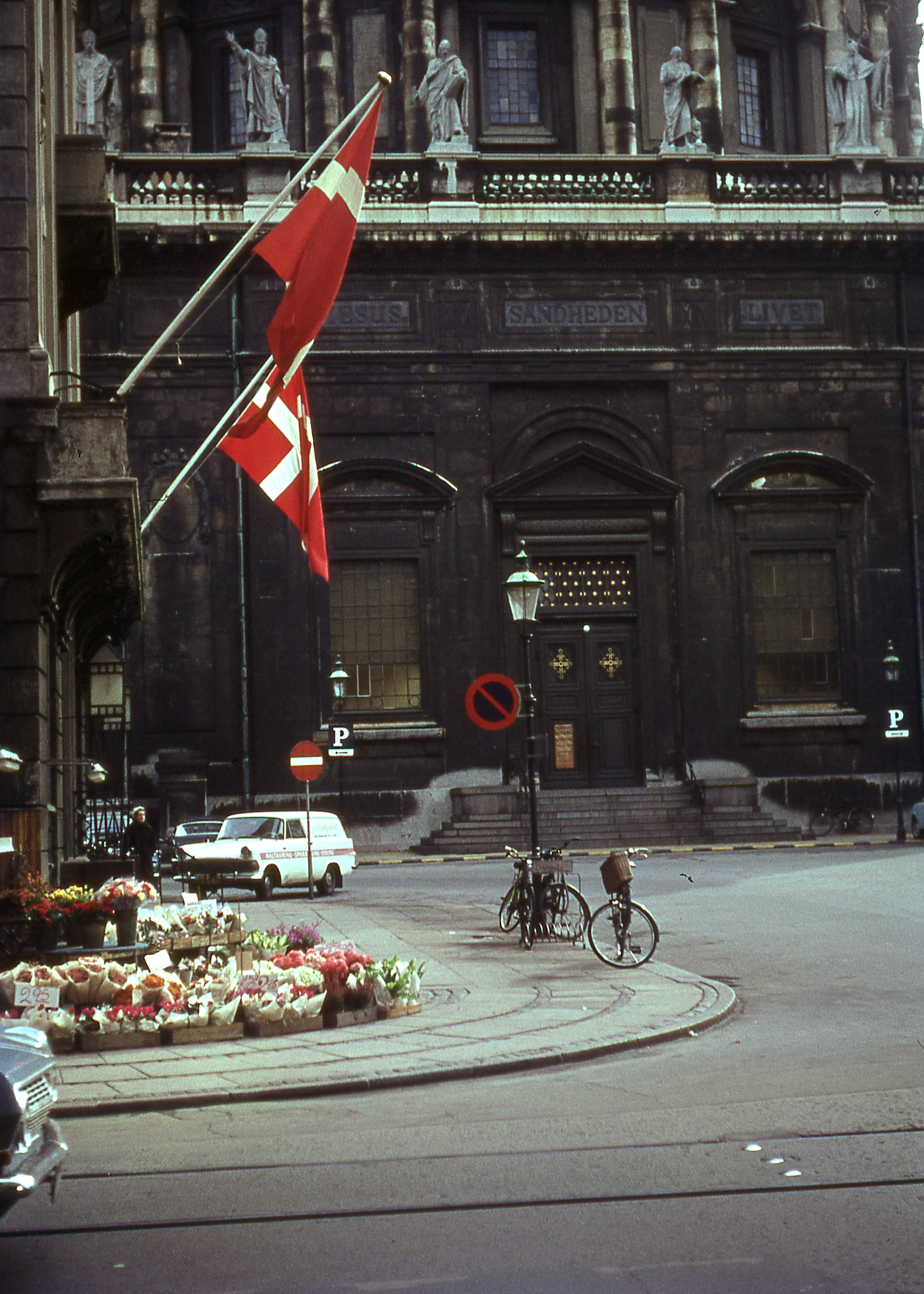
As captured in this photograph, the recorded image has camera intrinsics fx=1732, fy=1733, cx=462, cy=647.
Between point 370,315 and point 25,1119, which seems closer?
point 25,1119

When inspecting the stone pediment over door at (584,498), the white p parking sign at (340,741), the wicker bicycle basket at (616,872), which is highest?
the stone pediment over door at (584,498)

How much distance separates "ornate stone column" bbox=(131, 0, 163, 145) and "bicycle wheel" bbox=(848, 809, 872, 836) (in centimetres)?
2715

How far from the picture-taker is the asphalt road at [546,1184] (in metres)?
6.66

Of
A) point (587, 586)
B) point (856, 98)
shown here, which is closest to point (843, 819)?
point (587, 586)

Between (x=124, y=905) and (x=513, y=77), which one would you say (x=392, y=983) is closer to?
(x=124, y=905)

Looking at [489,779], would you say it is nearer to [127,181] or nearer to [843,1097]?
[127,181]

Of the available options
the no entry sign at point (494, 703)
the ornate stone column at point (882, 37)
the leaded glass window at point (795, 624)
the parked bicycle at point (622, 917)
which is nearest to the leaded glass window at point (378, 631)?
the leaded glass window at point (795, 624)

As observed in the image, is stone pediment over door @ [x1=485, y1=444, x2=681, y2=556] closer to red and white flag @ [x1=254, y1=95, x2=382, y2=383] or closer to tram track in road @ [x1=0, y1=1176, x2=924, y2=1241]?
red and white flag @ [x1=254, y1=95, x2=382, y2=383]

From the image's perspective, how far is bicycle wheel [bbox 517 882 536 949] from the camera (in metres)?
20.2

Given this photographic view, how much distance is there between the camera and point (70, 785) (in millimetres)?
22297

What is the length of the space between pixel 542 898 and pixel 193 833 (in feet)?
55.0

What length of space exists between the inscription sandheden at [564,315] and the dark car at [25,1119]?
38342 mm

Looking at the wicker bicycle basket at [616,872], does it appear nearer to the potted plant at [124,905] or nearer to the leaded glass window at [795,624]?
the potted plant at [124,905]

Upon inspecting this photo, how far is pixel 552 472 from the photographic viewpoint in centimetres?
4356
